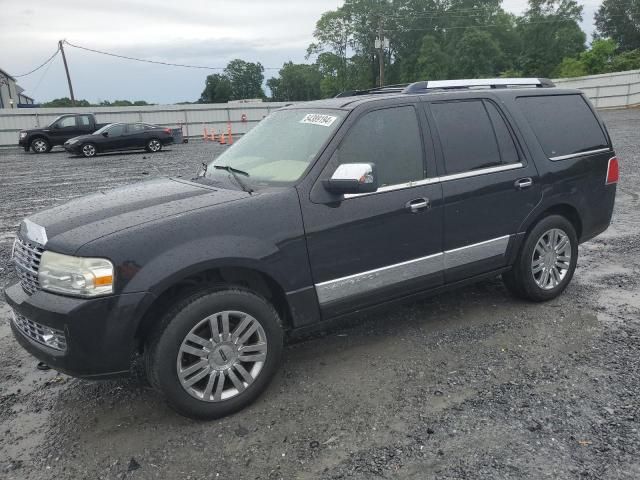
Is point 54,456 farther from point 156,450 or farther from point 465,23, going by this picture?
point 465,23

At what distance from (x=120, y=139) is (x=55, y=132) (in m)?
3.99

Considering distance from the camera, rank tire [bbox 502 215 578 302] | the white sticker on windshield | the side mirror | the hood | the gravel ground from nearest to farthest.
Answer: the gravel ground < the hood < the side mirror < the white sticker on windshield < tire [bbox 502 215 578 302]

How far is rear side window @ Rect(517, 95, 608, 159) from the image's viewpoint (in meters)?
4.56

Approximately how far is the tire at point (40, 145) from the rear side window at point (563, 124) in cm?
2362

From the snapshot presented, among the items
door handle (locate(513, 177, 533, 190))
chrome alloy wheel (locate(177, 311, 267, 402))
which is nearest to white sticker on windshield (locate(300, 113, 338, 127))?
chrome alloy wheel (locate(177, 311, 267, 402))

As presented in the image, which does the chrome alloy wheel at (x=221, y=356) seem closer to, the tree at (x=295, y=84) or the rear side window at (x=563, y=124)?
the rear side window at (x=563, y=124)

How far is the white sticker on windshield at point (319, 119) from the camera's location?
372 cm

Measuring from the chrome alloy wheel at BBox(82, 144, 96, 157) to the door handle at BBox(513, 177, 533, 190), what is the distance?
19886 millimetres

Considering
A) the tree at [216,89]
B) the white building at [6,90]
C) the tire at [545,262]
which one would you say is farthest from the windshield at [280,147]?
the tree at [216,89]

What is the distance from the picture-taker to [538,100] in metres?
4.65

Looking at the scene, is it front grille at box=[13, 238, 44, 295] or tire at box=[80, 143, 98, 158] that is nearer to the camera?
front grille at box=[13, 238, 44, 295]

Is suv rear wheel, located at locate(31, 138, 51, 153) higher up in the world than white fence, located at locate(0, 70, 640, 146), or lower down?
lower down

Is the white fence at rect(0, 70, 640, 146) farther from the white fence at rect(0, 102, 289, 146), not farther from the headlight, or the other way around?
the headlight

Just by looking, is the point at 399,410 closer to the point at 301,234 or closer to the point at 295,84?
the point at 301,234
